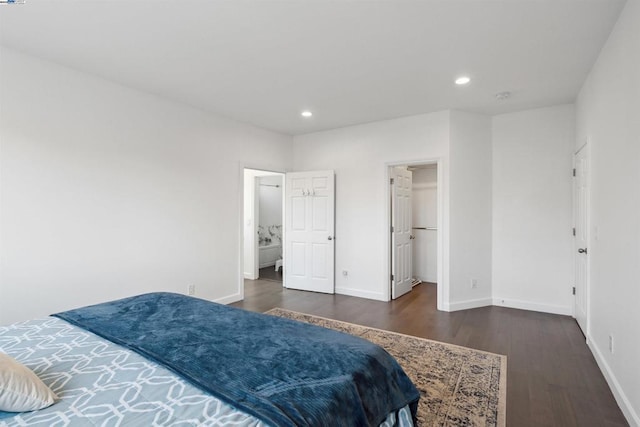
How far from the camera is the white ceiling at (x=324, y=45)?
211cm

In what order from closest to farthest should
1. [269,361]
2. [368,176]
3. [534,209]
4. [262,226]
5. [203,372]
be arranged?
[203,372] → [269,361] → [534,209] → [368,176] → [262,226]

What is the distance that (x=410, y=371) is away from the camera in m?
2.54

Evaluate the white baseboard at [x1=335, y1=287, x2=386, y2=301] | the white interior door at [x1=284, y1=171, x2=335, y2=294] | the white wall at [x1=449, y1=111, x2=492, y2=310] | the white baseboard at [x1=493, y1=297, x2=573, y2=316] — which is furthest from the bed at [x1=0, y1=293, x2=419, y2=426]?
the white baseboard at [x1=493, y1=297, x2=573, y2=316]

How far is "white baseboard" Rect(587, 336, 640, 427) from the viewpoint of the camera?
1915 mm

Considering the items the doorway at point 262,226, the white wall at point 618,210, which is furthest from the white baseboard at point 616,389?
the doorway at point 262,226

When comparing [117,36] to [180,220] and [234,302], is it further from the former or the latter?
[234,302]

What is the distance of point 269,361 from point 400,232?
3855mm

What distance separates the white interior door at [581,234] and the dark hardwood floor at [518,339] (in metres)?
0.25

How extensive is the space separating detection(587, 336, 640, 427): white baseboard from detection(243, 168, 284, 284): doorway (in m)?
4.45

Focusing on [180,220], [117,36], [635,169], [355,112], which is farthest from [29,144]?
[635,169]

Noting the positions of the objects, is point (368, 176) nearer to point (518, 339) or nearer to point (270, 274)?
point (518, 339)

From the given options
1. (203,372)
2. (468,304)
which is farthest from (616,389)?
(203,372)

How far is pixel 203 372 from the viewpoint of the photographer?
1.27m

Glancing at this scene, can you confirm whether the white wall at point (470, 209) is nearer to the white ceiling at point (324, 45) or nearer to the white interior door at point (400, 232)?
the white ceiling at point (324, 45)
